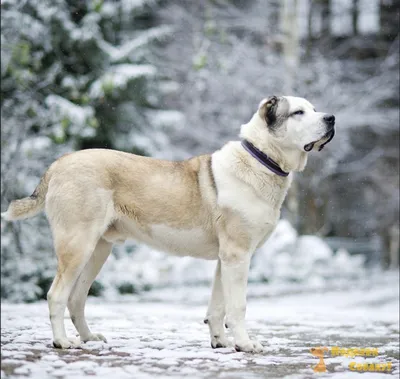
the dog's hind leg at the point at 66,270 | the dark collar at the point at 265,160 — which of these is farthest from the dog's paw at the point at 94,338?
the dark collar at the point at 265,160

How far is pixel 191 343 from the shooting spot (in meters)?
5.74

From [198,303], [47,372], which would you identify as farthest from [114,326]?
[198,303]

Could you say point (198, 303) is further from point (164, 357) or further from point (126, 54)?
point (164, 357)

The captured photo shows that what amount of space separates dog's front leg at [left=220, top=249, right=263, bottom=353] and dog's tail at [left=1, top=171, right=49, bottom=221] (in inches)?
54.6

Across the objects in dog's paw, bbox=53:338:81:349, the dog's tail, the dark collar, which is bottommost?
dog's paw, bbox=53:338:81:349

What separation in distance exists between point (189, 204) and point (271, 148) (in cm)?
76

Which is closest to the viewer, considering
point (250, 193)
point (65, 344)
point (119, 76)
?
point (65, 344)

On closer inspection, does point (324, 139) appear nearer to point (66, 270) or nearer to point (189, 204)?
point (189, 204)

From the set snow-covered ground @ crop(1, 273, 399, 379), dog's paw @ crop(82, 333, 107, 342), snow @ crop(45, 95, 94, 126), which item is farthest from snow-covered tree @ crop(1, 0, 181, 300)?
dog's paw @ crop(82, 333, 107, 342)

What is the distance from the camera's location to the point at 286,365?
4758 mm

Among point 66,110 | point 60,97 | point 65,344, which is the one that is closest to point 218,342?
point 65,344

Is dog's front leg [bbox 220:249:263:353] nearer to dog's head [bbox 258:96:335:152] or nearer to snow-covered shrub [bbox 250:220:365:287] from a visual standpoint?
dog's head [bbox 258:96:335:152]

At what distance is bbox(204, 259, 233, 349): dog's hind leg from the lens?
5.52 meters

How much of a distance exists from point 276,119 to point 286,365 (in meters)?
1.86
